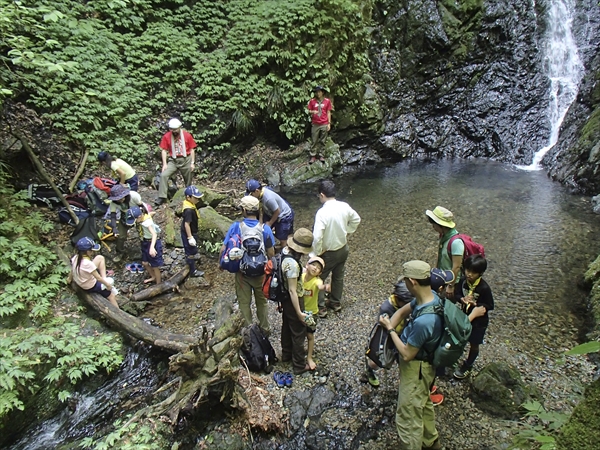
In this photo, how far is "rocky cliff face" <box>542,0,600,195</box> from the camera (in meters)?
12.1

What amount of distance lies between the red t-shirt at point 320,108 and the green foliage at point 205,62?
2.15 feet

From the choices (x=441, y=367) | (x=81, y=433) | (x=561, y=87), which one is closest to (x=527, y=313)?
(x=441, y=367)

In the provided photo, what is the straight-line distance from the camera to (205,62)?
1319 cm

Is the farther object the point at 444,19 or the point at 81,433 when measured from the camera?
the point at 444,19

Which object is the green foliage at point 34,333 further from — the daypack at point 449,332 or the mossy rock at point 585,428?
the mossy rock at point 585,428

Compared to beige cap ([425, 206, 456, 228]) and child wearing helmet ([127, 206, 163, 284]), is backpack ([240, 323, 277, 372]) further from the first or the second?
child wearing helmet ([127, 206, 163, 284])

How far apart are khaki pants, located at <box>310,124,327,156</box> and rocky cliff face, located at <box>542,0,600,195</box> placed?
8401 millimetres

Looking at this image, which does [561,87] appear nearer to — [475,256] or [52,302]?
[475,256]

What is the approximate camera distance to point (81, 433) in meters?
5.00

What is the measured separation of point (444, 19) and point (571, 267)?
14306mm

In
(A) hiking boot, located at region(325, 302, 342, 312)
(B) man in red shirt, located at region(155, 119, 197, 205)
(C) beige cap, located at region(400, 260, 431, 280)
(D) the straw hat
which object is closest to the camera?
(C) beige cap, located at region(400, 260, 431, 280)

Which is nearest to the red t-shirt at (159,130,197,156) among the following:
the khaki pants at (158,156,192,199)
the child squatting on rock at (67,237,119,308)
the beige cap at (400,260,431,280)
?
the khaki pants at (158,156,192,199)

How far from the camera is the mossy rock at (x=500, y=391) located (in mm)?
4547

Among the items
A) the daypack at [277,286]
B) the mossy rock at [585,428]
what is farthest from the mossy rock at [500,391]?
the mossy rock at [585,428]
